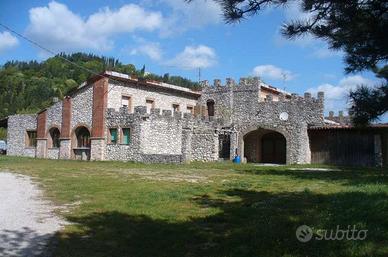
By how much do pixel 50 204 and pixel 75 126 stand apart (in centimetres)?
2307

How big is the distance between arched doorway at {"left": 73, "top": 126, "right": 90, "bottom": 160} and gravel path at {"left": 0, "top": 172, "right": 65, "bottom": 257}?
2018cm

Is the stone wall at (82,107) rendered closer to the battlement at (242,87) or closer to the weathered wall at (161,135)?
the weathered wall at (161,135)

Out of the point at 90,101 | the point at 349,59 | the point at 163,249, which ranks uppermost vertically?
the point at 90,101

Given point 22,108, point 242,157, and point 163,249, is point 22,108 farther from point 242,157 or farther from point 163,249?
point 163,249

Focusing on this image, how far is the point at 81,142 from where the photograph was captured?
3164 cm

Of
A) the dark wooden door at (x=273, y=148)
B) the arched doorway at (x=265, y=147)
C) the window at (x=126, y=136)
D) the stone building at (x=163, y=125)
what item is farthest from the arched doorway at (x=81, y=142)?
the dark wooden door at (x=273, y=148)

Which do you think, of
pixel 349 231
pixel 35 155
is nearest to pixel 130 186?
pixel 349 231

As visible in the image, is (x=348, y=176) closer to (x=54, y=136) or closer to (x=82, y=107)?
(x=82, y=107)

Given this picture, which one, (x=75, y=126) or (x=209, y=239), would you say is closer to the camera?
(x=209, y=239)

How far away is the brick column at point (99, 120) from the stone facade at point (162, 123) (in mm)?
45

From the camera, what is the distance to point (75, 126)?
103 ft

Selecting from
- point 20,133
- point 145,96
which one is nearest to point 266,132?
point 145,96

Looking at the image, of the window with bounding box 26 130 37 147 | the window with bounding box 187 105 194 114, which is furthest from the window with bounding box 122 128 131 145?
the window with bounding box 26 130 37 147

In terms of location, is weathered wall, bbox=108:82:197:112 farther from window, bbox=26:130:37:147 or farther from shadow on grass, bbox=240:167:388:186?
shadow on grass, bbox=240:167:388:186
